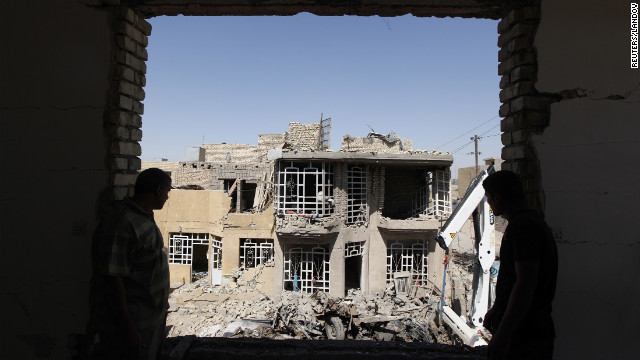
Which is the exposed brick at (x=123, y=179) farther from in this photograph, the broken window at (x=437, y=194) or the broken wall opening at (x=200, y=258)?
the broken wall opening at (x=200, y=258)

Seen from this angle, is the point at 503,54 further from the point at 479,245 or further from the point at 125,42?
the point at 479,245

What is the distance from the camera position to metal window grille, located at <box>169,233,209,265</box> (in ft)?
59.8

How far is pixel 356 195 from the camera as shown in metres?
16.5

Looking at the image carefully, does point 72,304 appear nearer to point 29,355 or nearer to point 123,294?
point 29,355

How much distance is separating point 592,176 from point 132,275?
354 cm

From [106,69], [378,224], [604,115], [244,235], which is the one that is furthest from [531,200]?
[244,235]

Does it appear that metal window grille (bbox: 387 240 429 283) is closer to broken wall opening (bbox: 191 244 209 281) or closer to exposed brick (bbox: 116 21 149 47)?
broken wall opening (bbox: 191 244 209 281)

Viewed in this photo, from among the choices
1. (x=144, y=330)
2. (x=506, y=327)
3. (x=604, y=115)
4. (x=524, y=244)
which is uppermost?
(x=604, y=115)

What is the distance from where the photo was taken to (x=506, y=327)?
2.06 m

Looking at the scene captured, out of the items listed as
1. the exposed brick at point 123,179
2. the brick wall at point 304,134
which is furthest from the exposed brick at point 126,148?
the brick wall at point 304,134

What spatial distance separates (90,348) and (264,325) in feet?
25.8

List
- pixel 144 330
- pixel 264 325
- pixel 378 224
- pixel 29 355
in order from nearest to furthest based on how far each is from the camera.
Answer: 1. pixel 144 330
2. pixel 29 355
3. pixel 264 325
4. pixel 378 224

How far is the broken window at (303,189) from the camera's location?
1537 cm

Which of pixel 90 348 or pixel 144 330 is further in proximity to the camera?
pixel 90 348
